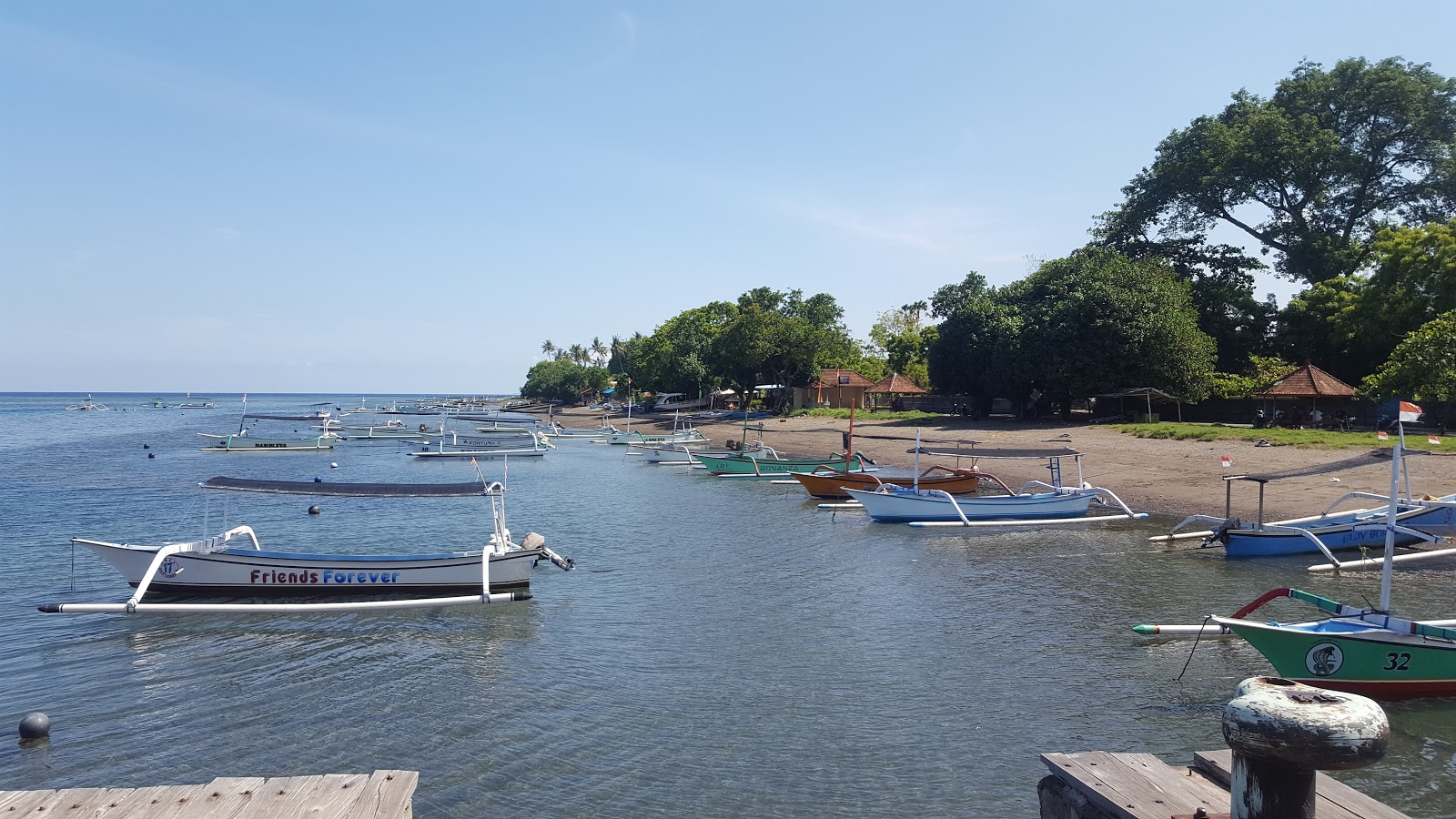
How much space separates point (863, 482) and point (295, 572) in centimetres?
2008

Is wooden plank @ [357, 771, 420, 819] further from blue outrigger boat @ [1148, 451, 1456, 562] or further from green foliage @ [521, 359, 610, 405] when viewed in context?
green foliage @ [521, 359, 610, 405]

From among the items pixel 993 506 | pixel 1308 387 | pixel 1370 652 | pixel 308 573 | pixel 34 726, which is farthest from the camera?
pixel 1308 387

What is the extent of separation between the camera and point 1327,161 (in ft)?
184

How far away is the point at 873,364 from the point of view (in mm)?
95438

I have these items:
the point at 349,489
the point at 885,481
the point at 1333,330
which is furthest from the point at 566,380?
the point at 349,489

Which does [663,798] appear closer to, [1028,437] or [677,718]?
[677,718]

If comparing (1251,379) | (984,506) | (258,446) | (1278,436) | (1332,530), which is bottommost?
(258,446)

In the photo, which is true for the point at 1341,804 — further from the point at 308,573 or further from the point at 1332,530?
the point at 1332,530

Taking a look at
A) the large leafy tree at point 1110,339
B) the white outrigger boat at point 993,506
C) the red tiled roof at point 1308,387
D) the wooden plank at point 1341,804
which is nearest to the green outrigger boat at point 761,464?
the white outrigger boat at point 993,506

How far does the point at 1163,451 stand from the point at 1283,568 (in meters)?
17.3

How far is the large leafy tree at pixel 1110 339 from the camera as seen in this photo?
47562 mm

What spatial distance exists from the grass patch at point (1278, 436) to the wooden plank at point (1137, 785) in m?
30.0

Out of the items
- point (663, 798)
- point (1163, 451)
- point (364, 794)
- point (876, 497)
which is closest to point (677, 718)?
point (663, 798)

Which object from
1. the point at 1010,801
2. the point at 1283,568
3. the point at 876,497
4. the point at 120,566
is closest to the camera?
the point at 1010,801
